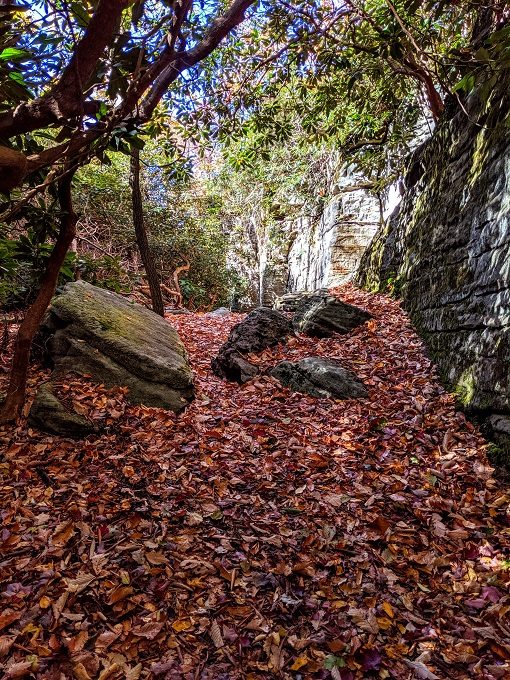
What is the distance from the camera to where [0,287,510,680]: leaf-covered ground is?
2102mm

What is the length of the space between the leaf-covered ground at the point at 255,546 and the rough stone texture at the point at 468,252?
0.55m

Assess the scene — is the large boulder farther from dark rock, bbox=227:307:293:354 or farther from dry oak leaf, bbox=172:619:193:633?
dry oak leaf, bbox=172:619:193:633

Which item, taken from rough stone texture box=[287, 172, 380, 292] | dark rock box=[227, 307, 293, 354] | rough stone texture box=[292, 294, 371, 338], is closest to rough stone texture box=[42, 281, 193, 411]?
dark rock box=[227, 307, 293, 354]

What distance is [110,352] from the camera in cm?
452

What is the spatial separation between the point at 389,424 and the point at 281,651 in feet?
8.57

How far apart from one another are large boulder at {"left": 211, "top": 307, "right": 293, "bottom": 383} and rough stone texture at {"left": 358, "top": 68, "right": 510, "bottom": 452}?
2298 mm

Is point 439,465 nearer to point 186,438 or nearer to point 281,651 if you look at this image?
point 281,651

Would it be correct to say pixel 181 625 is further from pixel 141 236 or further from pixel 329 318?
pixel 141 236

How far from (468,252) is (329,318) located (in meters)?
2.75

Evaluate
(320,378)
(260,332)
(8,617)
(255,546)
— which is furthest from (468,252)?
(8,617)

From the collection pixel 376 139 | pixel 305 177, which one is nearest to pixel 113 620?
pixel 376 139

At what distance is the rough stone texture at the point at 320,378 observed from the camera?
4902mm

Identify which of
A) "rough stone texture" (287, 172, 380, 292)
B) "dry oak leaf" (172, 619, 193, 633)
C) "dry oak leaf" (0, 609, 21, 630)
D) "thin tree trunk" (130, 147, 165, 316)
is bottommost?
"dry oak leaf" (172, 619, 193, 633)

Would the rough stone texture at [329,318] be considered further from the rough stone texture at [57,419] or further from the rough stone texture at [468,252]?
the rough stone texture at [57,419]
